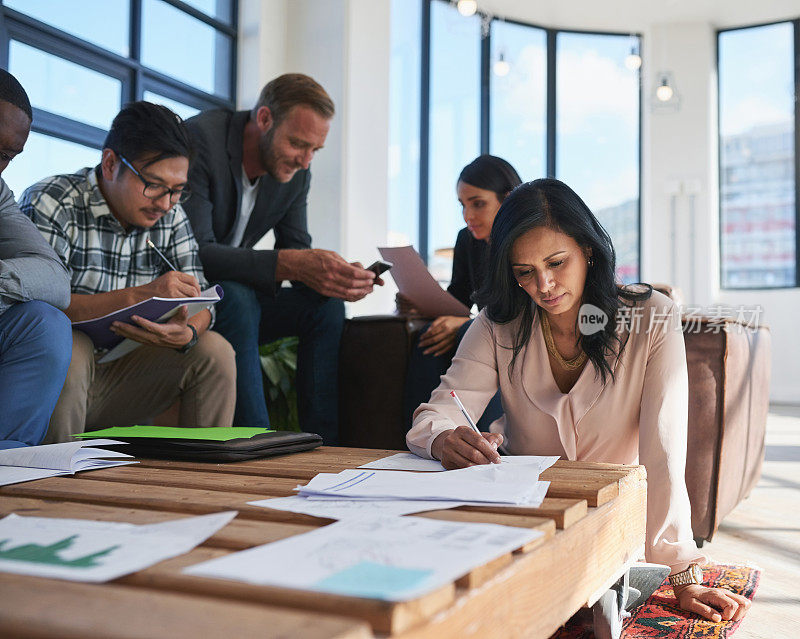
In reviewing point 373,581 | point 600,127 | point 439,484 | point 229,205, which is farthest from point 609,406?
point 600,127

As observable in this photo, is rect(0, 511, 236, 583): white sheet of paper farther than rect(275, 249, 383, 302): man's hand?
No

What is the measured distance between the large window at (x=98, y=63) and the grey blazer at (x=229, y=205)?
1.63 m

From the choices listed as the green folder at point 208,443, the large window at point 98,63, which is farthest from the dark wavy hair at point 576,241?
the large window at point 98,63

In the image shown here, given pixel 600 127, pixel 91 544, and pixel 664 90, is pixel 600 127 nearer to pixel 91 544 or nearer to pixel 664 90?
pixel 664 90

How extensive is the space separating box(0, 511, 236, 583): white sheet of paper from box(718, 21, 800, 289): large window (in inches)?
297

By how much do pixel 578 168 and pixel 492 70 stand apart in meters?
1.27

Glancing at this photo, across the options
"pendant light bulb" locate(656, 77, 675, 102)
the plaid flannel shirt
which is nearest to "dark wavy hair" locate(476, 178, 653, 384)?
the plaid flannel shirt

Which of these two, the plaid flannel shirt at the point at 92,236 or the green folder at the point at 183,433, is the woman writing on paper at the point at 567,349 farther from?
the plaid flannel shirt at the point at 92,236

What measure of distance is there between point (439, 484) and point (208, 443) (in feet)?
1.58

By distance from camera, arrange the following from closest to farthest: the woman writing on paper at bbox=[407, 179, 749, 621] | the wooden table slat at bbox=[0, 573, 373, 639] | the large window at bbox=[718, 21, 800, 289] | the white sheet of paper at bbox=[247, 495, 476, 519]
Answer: the wooden table slat at bbox=[0, 573, 373, 639], the white sheet of paper at bbox=[247, 495, 476, 519], the woman writing on paper at bbox=[407, 179, 749, 621], the large window at bbox=[718, 21, 800, 289]

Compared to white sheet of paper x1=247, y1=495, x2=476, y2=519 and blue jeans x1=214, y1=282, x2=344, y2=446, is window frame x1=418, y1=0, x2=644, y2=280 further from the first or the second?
white sheet of paper x1=247, y1=495, x2=476, y2=519

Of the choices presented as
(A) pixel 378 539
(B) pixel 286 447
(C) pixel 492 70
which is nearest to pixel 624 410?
(B) pixel 286 447

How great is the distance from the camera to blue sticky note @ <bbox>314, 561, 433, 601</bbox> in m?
0.49

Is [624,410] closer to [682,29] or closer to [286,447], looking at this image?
[286,447]
